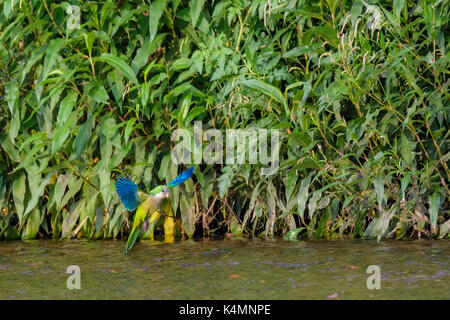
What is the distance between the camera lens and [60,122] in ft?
17.0

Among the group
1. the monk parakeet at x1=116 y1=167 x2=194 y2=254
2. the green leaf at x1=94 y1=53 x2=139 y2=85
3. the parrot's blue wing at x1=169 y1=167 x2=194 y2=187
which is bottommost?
the monk parakeet at x1=116 y1=167 x2=194 y2=254

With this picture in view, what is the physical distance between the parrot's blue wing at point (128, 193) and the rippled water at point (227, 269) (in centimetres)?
31

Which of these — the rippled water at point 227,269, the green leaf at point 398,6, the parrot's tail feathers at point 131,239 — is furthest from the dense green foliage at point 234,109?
the parrot's tail feathers at point 131,239

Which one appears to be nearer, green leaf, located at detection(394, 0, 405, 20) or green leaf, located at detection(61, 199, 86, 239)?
green leaf, located at detection(394, 0, 405, 20)

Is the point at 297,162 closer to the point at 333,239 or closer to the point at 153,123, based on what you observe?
the point at 333,239

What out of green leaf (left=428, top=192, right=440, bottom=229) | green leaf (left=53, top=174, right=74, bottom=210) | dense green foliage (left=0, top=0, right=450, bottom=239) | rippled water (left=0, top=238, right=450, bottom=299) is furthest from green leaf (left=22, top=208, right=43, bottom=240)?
→ green leaf (left=428, top=192, right=440, bottom=229)

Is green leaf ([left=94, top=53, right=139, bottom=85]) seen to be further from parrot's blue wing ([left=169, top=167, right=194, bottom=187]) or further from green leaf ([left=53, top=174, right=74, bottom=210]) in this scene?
green leaf ([left=53, top=174, right=74, bottom=210])

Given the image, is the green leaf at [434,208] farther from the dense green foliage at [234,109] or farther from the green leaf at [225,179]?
the green leaf at [225,179]

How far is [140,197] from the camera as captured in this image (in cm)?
499

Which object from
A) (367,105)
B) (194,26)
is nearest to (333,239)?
(367,105)

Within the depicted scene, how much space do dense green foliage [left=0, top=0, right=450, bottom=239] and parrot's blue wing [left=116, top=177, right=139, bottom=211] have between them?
319mm

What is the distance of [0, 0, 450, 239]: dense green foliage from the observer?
4.91 meters

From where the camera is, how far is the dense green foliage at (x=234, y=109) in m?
4.91

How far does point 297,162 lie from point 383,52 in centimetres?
85
